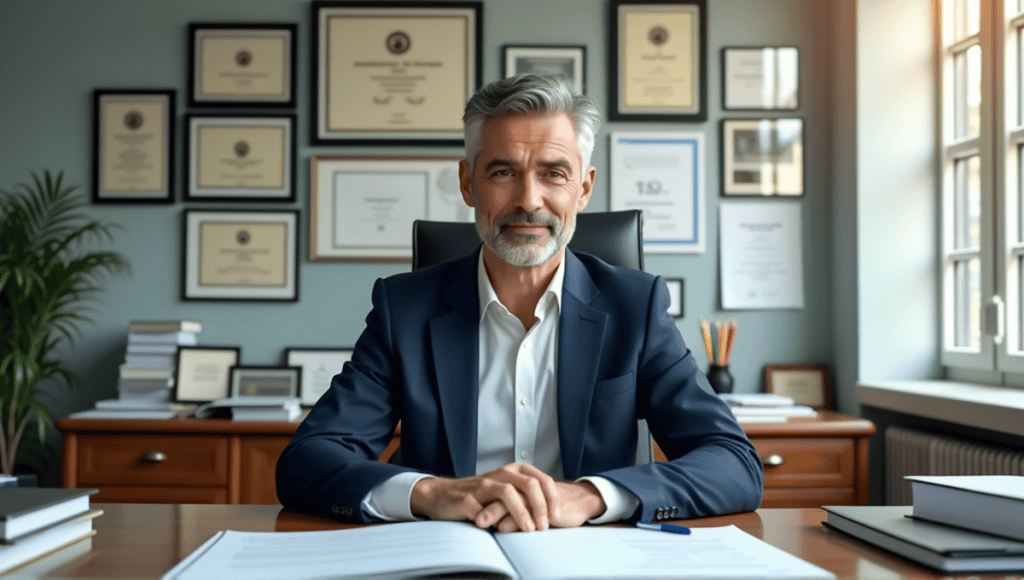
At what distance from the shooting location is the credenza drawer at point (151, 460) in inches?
90.8

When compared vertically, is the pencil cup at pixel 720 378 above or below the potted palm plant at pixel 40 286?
below

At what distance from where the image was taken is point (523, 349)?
4.56 feet

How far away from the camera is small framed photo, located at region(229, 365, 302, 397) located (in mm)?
2619

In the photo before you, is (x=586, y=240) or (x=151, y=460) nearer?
(x=586, y=240)

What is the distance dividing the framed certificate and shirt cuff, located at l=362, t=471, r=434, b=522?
79.2 inches

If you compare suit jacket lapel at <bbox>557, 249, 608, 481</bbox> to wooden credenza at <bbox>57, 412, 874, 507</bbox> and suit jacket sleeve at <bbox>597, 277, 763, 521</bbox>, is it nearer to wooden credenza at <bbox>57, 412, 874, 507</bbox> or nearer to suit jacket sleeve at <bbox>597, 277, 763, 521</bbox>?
suit jacket sleeve at <bbox>597, 277, 763, 521</bbox>

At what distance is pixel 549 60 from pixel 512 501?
7.29 ft

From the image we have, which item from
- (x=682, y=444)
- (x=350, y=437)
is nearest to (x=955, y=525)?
(x=682, y=444)

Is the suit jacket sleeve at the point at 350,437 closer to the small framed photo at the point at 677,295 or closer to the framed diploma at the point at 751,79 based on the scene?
the small framed photo at the point at 677,295

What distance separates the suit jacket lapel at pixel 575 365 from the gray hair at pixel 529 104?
0.30 meters

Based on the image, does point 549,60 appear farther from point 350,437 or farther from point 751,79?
point 350,437

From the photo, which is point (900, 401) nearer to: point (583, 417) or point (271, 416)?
point (583, 417)

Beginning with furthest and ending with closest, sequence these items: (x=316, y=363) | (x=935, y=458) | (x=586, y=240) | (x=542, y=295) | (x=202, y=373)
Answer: (x=316, y=363) < (x=202, y=373) < (x=935, y=458) < (x=586, y=240) < (x=542, y=295)

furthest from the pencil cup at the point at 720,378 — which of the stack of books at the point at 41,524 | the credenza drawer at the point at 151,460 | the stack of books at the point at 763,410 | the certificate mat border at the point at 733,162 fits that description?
the stack of books at the point at 41,524
